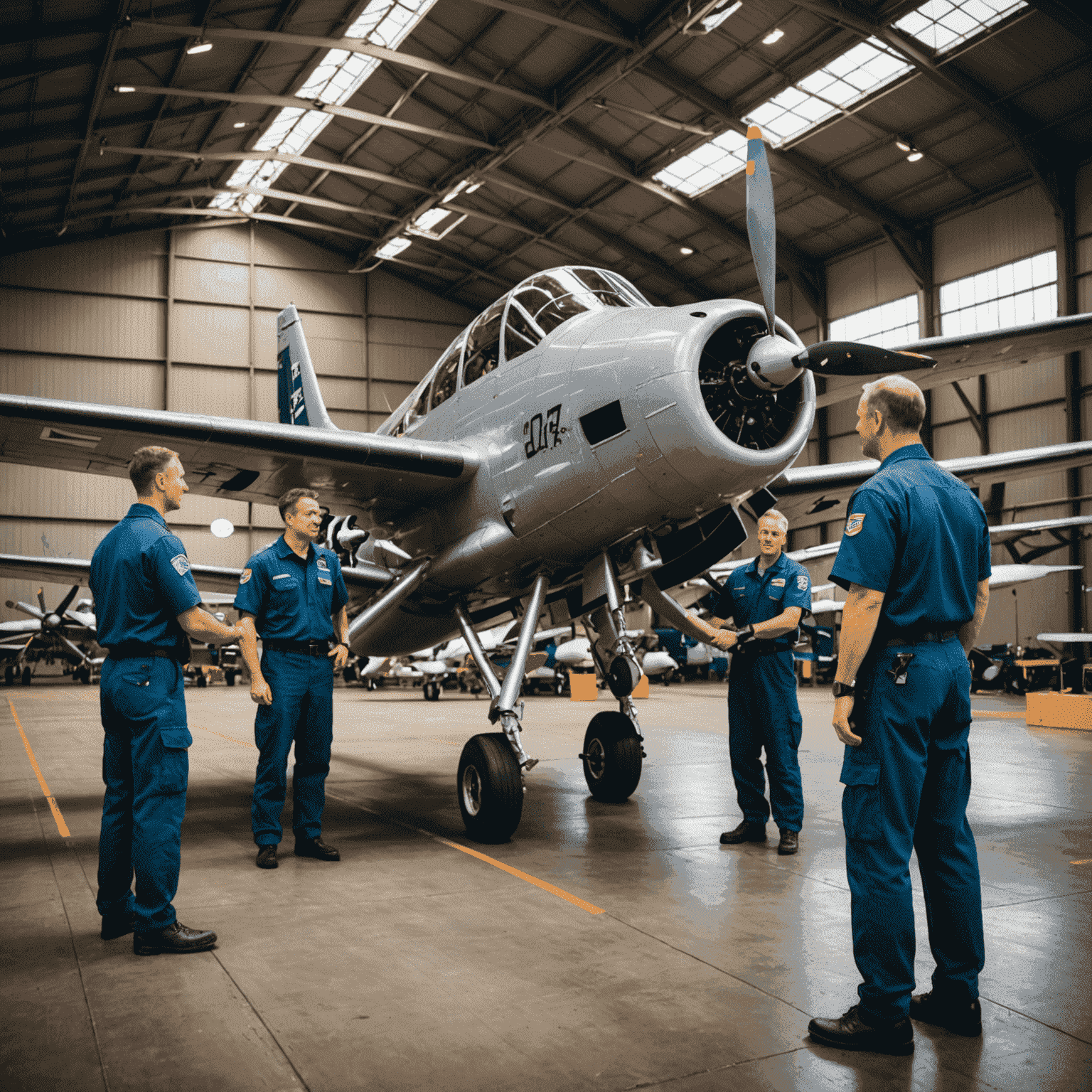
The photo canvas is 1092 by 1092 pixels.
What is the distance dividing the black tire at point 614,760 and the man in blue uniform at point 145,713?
374 cm

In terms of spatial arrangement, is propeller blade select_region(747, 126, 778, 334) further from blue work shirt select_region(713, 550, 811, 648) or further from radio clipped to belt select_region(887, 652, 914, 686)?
radio clipped to belt select_region(887, 652, 914, 686)

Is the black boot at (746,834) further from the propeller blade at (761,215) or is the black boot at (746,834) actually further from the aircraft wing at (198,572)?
the aircraft wing at (198,572)

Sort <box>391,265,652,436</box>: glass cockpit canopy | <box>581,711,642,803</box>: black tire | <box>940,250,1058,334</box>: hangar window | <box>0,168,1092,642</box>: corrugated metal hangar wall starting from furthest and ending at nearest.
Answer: <box>0,168,1092,642</box>: corrugated metal hangar wall → <box>940,250,1058,334</box>: hangar window → <box>581,711,642,803</box>: black tire → <box>391,265,652,436</box>: glass cockpit canopy

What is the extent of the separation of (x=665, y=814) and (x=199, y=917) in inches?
135

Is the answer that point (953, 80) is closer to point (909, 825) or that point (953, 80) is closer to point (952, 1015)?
point (909, 825)

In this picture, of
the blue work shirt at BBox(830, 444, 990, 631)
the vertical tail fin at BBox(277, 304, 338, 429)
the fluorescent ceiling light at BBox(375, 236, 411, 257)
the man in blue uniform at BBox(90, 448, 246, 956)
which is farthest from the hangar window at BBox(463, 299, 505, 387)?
the fluorescent ceiling light at BBox(375, 236, 411, 257)

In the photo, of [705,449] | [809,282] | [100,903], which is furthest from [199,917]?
[809,282]

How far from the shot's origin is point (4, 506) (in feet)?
101

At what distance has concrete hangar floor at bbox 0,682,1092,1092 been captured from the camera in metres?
2.53

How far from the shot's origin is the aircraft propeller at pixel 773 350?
414 cm

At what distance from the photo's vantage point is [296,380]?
11367mm

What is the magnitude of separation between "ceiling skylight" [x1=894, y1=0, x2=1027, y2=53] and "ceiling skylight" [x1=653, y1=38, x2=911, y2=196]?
0.65m

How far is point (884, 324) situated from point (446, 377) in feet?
75.6

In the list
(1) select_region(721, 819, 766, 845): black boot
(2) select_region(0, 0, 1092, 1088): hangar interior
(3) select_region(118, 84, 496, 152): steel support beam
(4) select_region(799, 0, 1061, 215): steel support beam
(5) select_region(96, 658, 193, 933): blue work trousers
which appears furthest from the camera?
(3) select_region(118, 84, 496, 152): steel support beam
